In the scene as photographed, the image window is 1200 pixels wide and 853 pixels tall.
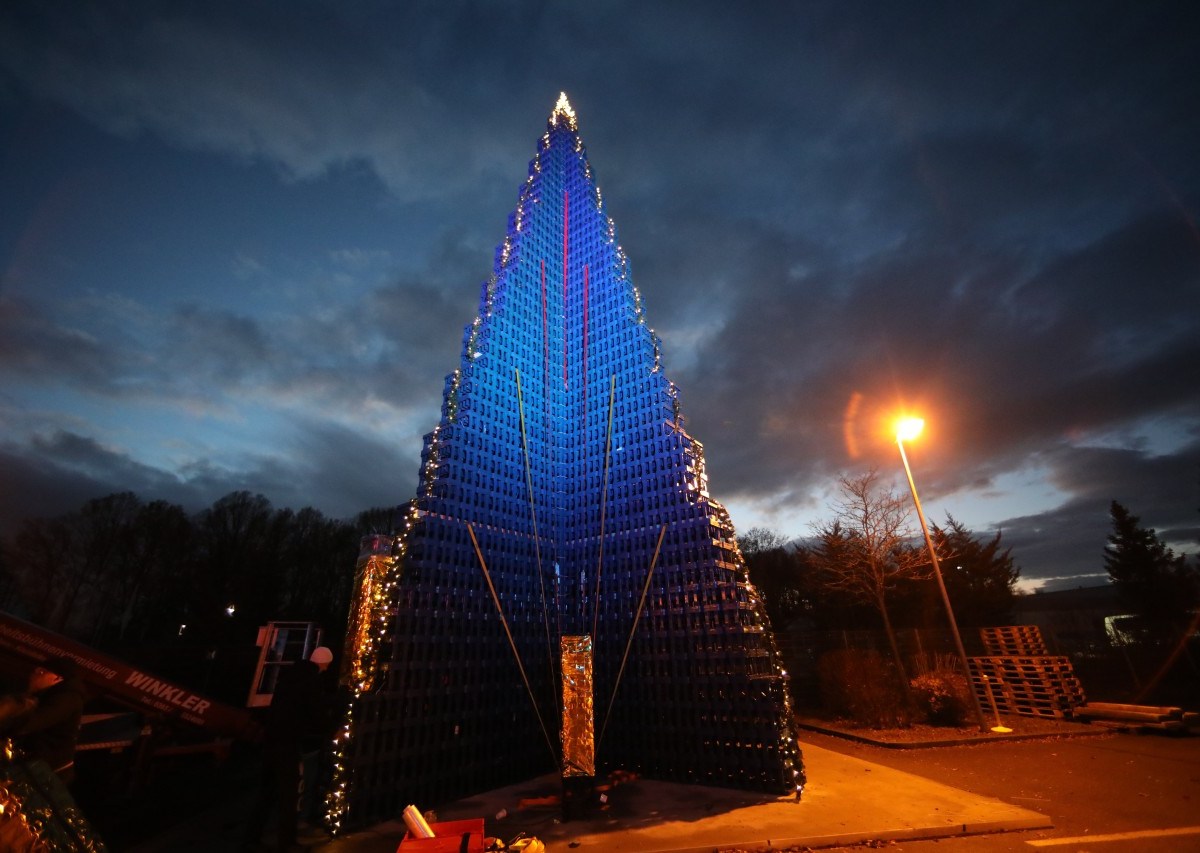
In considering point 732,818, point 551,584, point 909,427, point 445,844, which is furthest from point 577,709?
point 909,427

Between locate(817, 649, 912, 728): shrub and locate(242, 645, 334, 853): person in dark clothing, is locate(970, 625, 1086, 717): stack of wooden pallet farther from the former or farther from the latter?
locate(242, 645, 334, 853): person in dark clothing

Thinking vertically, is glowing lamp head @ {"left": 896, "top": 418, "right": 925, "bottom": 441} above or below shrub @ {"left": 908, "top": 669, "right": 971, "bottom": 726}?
above

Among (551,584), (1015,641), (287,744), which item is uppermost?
(551,584)

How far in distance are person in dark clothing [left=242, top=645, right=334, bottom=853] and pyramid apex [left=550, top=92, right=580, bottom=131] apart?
1458 centimetres

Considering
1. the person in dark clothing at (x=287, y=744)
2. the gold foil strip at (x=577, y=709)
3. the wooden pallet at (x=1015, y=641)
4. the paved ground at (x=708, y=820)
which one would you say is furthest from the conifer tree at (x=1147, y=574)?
the person in dark clothing at (x=287, y=744)

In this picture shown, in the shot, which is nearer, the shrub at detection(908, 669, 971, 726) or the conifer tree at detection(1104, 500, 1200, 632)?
the shrub at detection(908, 669, 971, 726)

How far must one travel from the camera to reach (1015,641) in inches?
586

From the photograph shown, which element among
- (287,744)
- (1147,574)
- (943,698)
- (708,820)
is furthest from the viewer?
(1147,574)

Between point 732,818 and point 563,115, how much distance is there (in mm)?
16717

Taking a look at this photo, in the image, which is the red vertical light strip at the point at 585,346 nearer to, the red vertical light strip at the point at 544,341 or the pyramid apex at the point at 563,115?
the red vertical light strip at the point at 544,341

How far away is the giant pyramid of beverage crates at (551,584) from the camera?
7.22m

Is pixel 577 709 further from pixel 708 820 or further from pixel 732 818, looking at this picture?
pixel 732 818

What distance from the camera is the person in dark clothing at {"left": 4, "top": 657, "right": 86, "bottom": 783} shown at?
441cm

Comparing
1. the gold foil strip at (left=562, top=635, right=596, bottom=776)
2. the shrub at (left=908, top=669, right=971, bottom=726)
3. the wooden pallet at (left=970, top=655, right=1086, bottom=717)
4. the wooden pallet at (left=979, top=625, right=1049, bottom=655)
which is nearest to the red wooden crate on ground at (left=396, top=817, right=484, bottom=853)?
the gold foil strip at (left=562, top=635, right=596, bottom=776)
